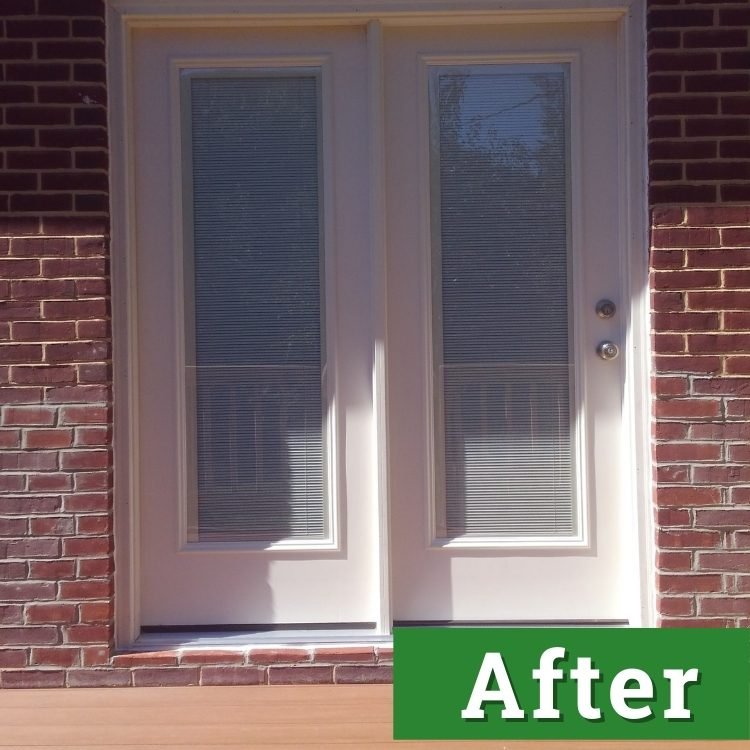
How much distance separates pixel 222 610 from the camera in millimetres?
3588

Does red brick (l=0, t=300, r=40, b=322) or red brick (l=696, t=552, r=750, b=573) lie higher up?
red brick (l=0, t=300, r=40, b=322)

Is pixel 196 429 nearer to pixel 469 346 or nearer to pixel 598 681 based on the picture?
pixel 469 346

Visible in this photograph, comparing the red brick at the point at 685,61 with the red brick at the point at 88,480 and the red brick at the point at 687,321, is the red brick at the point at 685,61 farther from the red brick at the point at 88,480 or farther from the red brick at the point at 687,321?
the red brick at the point at 88,480

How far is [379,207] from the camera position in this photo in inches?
138

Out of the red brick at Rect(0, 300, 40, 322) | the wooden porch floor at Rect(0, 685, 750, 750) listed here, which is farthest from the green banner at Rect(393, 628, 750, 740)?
the red brick at Rect(0, 300, 40, 322)

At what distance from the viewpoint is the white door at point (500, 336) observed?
3562 millimetres

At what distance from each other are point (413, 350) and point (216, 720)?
141cm

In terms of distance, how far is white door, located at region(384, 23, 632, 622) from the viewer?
3562mm

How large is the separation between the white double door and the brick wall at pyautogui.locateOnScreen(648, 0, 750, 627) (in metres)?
0.22

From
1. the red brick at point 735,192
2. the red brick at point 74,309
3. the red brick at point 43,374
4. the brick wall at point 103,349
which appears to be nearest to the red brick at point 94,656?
the brick wall at point 103,349

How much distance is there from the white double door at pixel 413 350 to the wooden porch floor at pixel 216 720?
0.33 meters

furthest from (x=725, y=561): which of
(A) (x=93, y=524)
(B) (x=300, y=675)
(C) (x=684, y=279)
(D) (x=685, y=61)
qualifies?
(A) (x=93, y=524)

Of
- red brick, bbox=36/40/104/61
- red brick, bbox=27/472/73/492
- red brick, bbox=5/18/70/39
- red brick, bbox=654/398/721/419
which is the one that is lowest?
red brick, bbox=27/472/73/492

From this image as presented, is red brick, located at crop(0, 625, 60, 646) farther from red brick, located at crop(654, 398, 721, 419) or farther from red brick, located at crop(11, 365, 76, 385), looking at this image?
red brick, located at crop(654, 398, 721, 419)
